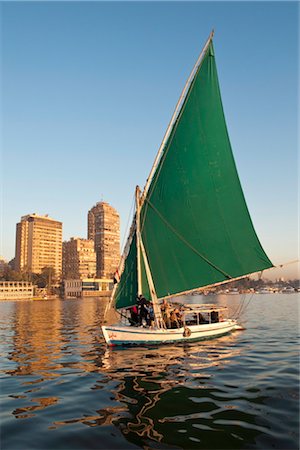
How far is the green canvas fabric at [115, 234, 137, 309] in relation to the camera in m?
26.2

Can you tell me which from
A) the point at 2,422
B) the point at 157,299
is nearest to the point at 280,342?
the point at 157,299

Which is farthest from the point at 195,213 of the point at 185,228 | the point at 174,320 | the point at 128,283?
the point at 174,320

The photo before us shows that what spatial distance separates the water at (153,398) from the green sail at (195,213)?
Answer: 530 centimetres

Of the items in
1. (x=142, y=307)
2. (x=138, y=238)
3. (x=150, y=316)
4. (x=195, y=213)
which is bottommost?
(x=150, y=316)

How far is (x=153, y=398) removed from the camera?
13.5 metres

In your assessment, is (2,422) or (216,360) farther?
(216,360)

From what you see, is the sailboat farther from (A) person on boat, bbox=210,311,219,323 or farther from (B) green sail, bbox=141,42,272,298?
(A) person on boat, bbox=210,311,219,323

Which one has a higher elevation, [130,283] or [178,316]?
[130,283]

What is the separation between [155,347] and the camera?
2444cm

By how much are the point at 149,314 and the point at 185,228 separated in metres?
6.37

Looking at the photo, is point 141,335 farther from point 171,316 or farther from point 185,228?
point 185,228

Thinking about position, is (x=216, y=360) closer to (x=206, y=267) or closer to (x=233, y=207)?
(x=206, y=267)

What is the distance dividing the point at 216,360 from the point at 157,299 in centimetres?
702

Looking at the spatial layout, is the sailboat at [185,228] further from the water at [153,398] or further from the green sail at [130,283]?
the water at [153,398]
